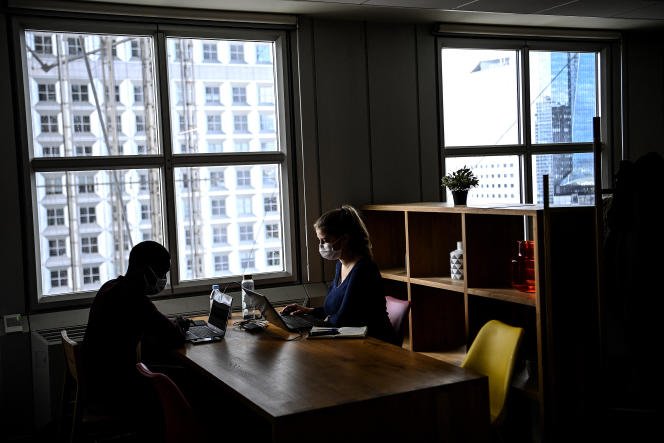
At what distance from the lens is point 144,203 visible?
491 cm

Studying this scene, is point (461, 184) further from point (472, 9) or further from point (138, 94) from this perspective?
point (138, 94)

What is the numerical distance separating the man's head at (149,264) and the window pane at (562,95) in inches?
139

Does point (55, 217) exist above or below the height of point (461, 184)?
below

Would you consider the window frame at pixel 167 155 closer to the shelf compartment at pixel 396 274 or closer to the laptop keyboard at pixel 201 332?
the shelf compartment at pixel 396 274

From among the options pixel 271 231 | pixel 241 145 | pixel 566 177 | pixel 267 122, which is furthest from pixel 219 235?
pixel 566 177

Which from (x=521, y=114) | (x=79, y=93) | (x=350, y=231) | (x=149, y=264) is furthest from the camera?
(x=521, y=114)

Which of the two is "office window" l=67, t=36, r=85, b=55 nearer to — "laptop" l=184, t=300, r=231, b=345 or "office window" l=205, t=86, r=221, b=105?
"office window" l=205, t=86, r=221, b=105

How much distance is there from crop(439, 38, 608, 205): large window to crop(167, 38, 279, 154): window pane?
144 cm

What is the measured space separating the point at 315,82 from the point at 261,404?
3042 millimetres

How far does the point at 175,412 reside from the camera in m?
2.94

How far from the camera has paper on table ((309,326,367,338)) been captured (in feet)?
12.2

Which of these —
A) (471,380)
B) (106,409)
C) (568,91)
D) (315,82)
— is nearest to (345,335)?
(471,380)

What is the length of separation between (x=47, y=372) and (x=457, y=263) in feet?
8.34

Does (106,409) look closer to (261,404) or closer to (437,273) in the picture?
(261,404)
